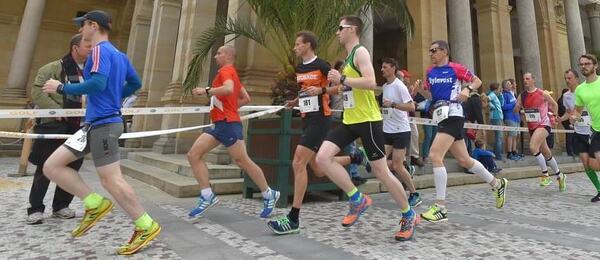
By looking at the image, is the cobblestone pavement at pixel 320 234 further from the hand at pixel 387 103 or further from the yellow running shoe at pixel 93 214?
the hand at pixel 387 103

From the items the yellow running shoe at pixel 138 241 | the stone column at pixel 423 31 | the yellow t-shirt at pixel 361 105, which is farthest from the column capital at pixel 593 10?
the yellow running shoe at pixel 138 241

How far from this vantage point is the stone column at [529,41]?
15.3 metres

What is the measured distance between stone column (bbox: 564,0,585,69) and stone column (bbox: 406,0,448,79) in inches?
369

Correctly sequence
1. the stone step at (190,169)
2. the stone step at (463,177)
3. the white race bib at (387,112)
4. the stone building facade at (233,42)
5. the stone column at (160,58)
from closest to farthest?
the white race bib at (387,112)
the stone step at (190,169)
the stone step at (463,177)
the stone building facade at (233,42)
the stone column at (160,58)

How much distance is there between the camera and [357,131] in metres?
3.73

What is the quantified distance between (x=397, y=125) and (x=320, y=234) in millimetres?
2280

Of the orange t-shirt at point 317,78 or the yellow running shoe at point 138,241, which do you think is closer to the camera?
the yellow running shoe at point 138,241

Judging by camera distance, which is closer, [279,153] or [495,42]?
[279,153]

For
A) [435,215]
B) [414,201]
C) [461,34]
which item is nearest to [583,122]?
[414,201]

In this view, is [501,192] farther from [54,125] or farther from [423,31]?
[423,31]

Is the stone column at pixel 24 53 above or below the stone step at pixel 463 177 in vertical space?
above

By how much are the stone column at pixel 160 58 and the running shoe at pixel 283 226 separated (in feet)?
33.1

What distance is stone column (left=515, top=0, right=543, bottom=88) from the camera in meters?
15.3

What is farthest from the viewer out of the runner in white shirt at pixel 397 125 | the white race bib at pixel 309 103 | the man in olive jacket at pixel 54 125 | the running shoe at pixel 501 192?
the runner in white shirt at pixel 397 125
